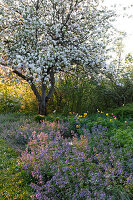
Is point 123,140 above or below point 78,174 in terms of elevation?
above

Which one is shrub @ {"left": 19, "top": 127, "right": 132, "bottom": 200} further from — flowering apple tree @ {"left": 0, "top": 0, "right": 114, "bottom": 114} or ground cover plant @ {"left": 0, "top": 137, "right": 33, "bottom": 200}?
flowering apple tree @ {"left": 0, "top": 0, "right": 114, "bottom": 114}

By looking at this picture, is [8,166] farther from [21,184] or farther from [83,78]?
[83,78]

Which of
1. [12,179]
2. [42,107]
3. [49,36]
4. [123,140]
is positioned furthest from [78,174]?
[42,107]

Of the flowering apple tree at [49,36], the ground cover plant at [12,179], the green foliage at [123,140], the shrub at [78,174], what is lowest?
the ground cover plant at [12,179]

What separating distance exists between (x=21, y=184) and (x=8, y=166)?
0.78m

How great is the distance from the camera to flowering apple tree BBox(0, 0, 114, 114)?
6.13 metres

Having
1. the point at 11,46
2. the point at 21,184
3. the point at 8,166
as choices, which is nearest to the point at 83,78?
the point at 11,46

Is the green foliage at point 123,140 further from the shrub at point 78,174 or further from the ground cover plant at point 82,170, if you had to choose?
the shrub at point 78,174

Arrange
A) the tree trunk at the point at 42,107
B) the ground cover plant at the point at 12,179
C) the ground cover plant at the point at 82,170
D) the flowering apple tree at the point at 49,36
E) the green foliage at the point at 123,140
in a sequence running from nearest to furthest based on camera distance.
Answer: the ground cover plant at the point at 82,170 → the ground cover plant at the point at 12,179 → the green foliage at the point at 123,140 → the flowering apple tree at the point at 49,36 → the tree trunk at the point at 42,107

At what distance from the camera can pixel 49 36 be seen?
6.73 metres

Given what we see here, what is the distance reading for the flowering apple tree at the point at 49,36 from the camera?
20.1ft

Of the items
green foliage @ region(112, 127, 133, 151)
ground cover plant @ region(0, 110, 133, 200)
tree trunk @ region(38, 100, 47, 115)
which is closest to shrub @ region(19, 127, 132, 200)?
ground cover plant @ region(0, 110, 133, 200)

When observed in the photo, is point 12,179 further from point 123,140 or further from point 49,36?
point 49,36

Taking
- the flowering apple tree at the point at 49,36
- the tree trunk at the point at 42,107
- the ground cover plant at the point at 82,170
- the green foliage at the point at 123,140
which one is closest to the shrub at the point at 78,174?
the ground cover plant at the point at 82,170
